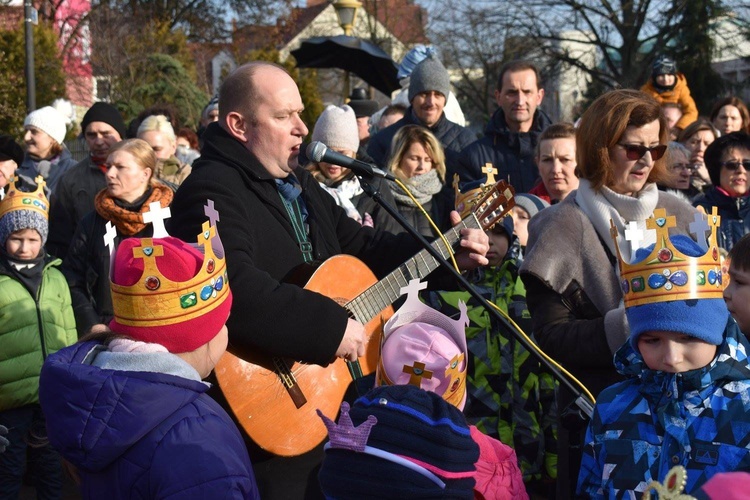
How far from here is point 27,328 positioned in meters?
5.71

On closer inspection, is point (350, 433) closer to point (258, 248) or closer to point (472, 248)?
point (258, 248)

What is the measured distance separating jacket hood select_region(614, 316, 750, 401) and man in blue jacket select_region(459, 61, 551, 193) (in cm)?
383

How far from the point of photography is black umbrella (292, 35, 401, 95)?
12672 mm

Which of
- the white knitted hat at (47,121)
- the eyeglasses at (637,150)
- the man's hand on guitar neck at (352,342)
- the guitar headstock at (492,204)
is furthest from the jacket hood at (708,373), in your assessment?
the white knitted hat at (47,121)

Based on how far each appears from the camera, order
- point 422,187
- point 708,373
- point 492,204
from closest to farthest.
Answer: point 708,373, point 492,204, point 422,187

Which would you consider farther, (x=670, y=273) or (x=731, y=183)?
(x=731, y=183)

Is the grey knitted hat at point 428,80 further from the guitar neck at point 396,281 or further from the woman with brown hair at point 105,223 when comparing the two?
the guitar neck at point 396,281

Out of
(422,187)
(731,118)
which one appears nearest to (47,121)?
(422,187)

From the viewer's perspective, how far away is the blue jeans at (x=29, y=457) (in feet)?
17.7

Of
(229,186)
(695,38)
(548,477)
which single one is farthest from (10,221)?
(695,38)

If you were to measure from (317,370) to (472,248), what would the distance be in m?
0.86

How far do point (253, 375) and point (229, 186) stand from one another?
2.35 feet

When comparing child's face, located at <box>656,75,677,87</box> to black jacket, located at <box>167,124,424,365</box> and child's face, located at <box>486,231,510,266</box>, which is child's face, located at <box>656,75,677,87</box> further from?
black jacket, located at <box>167,124,424,365</box>

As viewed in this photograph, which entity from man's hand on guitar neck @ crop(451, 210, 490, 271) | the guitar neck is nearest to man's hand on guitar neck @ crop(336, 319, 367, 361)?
the guitar neck
